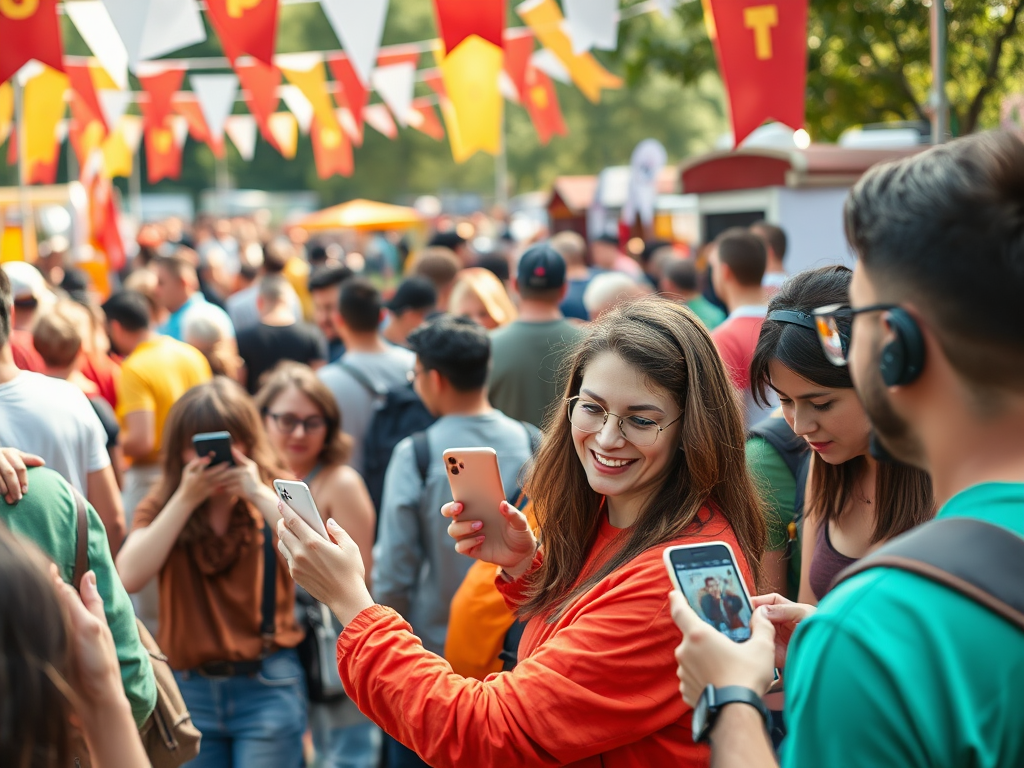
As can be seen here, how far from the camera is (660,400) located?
2225 millimetres

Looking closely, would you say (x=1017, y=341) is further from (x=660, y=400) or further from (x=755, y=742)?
(x=660, y=400)

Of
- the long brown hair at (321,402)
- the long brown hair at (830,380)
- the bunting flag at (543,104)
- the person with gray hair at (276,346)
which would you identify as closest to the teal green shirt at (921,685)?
the long brown hair at (830,380)

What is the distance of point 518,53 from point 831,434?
7766mm

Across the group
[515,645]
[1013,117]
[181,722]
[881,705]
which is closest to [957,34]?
[1013,117]

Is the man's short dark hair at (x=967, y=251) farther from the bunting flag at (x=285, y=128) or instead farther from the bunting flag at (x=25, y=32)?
the bunting flag at (x=285, y=128)

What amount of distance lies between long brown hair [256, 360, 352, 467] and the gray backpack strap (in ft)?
10.6

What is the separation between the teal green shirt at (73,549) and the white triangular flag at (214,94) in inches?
364

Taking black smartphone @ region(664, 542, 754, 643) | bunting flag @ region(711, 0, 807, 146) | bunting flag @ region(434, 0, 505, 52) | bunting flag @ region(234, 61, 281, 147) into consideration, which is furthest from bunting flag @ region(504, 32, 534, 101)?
black smartphone @ region(664, 542, 754, 643)

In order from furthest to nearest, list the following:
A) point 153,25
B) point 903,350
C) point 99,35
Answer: point 99,35
point 153,25
point 903,350

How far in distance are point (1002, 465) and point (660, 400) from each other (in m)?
0.97

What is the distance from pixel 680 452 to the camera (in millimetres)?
2262

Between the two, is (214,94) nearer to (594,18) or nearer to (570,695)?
(594,18)

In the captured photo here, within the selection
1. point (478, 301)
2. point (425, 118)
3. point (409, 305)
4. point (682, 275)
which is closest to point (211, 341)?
point (409, 305)

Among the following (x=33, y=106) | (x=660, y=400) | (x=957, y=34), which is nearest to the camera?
(x=660, y=400)
